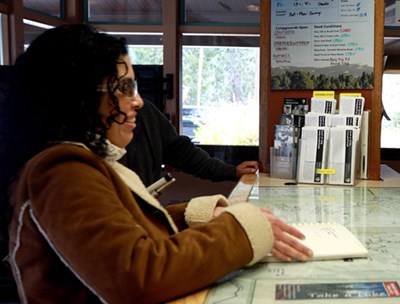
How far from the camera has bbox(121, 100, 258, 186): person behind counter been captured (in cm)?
240

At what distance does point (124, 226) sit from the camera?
2.86 ft

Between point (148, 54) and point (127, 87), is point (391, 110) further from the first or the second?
point (127, 87)

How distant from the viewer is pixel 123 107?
105 centimetres

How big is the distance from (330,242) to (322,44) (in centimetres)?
160

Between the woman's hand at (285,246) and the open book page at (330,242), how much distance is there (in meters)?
0.02

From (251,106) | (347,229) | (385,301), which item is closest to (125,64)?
(385,301)

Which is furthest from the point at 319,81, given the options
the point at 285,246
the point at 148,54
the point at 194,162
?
the point at 148,54

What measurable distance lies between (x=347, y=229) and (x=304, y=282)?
427 mm

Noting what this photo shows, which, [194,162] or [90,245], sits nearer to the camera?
[90,245]

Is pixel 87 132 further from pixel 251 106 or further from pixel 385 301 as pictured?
pixel 251 106

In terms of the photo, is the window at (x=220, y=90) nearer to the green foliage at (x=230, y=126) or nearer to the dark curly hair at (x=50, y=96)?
the green foliage at (x=230, y=126)

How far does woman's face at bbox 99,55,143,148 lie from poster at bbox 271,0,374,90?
172 centimetres

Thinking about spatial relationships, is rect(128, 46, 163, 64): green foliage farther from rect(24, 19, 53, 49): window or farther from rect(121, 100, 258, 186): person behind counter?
rect(121, 100, 258, 186): person behind counter

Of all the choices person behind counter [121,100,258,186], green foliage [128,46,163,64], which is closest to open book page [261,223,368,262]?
person behind counter [121,100,258,186]
